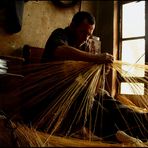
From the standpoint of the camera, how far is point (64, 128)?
1.76 metres

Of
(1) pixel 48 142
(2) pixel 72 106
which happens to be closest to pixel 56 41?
(2) pixel 72 106

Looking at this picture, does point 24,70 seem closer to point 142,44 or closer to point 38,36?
point 38,36

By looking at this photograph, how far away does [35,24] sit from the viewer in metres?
3.48

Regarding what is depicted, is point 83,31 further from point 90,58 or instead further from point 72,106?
point 72,106

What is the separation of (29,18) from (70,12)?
611 mm

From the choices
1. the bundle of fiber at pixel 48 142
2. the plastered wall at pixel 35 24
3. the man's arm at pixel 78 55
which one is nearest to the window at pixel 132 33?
the plastered wall at pixel 35 24

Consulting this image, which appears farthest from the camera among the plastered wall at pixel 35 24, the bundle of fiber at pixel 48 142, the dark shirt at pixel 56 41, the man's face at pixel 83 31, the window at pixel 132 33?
the window at pixel 132 33

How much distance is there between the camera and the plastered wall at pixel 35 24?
10.5 feet

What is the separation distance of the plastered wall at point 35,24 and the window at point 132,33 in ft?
2.02

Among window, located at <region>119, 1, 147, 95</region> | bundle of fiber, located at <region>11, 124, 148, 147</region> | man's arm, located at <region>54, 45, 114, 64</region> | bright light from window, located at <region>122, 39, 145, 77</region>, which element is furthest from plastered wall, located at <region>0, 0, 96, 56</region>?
bundle of fiber, located at <region>11, 124, 148, 147</region>

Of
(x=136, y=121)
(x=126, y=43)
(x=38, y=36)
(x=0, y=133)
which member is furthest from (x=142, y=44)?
(x=0, y=133)

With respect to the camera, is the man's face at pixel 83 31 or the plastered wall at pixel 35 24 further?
the plastered wall at pixel 35 24

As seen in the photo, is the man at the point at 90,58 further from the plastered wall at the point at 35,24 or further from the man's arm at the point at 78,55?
the plastered wall at the point at 35,24

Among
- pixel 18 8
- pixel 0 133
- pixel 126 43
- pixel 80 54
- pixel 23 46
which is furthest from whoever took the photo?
pixel 126 43
